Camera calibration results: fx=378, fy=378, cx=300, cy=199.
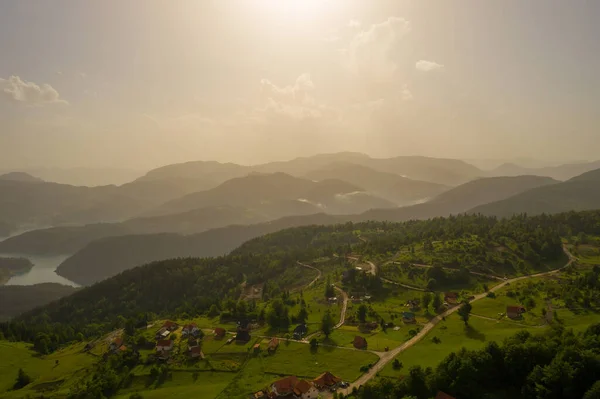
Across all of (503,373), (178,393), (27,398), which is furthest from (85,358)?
(503,373)

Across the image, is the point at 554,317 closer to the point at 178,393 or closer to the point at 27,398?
the point at 178,393

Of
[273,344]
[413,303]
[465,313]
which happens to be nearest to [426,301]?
[413,303]

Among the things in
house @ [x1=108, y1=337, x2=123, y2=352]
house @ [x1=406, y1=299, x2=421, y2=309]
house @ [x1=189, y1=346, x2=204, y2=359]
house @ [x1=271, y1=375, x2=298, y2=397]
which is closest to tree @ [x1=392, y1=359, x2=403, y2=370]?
house @ [x1=271, y1=375, x2=298, y2=397]

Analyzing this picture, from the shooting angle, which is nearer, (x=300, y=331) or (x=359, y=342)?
(x=359, y=342)

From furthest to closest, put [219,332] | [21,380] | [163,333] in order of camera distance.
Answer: [163,333]
[219,332]
[21,380]

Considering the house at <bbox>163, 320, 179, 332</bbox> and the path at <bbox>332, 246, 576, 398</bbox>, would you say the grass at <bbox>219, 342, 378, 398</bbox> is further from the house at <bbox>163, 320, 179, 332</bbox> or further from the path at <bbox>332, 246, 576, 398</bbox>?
the house at <bbox>163, 320, 179, 332</bbox>

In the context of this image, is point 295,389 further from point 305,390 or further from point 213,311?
point 213,311
